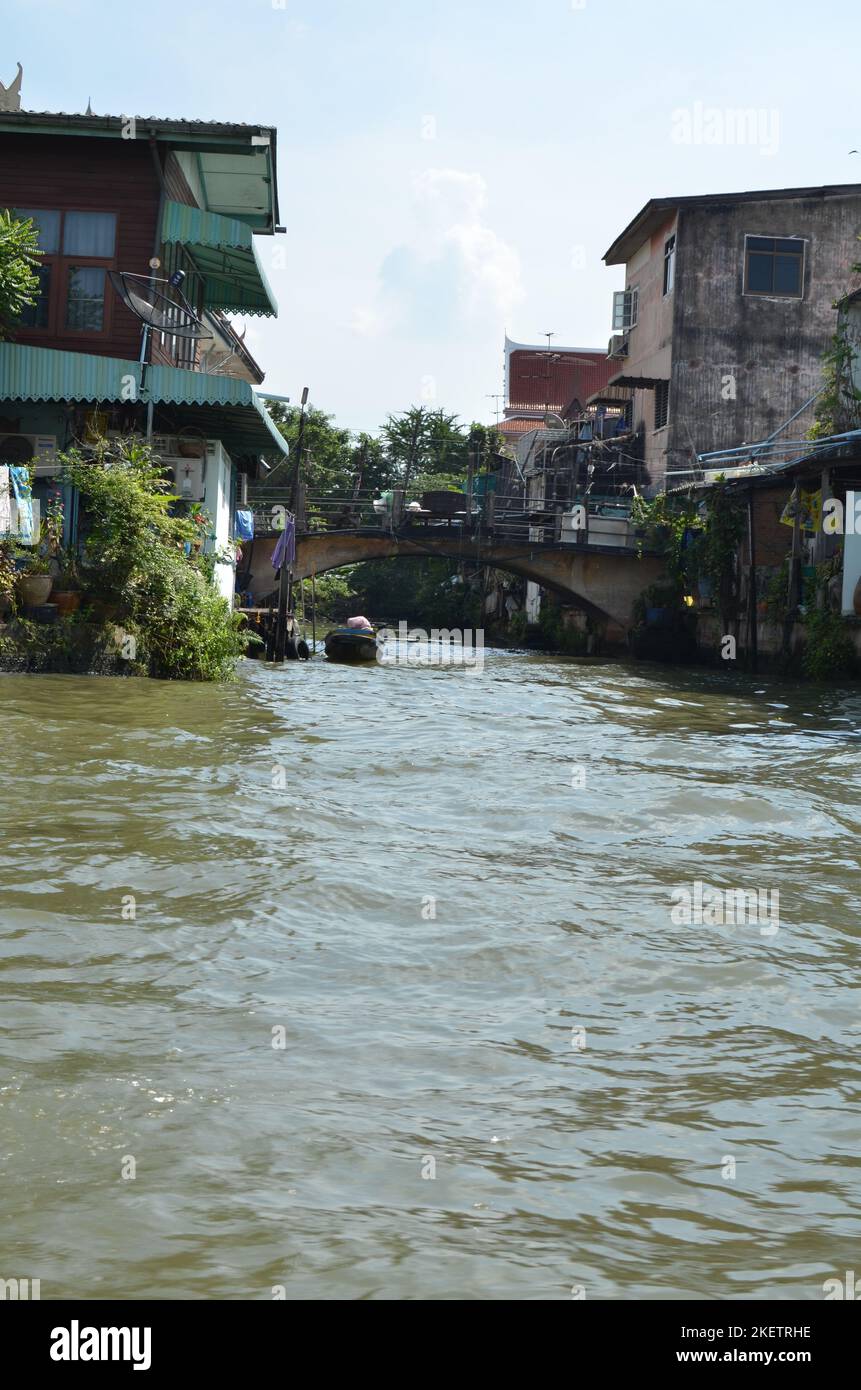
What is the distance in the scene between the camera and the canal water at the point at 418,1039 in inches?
131

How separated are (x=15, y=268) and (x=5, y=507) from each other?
13.4ft

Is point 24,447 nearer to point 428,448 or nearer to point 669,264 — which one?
point 669,264

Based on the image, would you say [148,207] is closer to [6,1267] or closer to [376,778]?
[376,778]

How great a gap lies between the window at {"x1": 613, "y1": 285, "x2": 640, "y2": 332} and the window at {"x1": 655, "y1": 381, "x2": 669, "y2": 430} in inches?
162

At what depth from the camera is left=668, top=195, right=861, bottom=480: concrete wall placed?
32.2 m

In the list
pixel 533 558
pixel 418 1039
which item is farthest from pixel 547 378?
pixel 418 1039

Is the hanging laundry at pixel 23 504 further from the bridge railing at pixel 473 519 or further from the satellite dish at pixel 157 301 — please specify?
the bridge railing at pixel 473 519

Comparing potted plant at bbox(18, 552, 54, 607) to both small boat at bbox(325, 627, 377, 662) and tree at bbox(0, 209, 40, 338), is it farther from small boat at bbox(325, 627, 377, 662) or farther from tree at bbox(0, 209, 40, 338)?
small boat at bbox(325, 627, 377, 662)

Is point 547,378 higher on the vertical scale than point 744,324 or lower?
higher

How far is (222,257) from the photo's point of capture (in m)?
22.5

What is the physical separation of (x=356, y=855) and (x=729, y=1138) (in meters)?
3.76

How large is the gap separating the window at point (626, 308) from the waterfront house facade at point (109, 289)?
1840cm
